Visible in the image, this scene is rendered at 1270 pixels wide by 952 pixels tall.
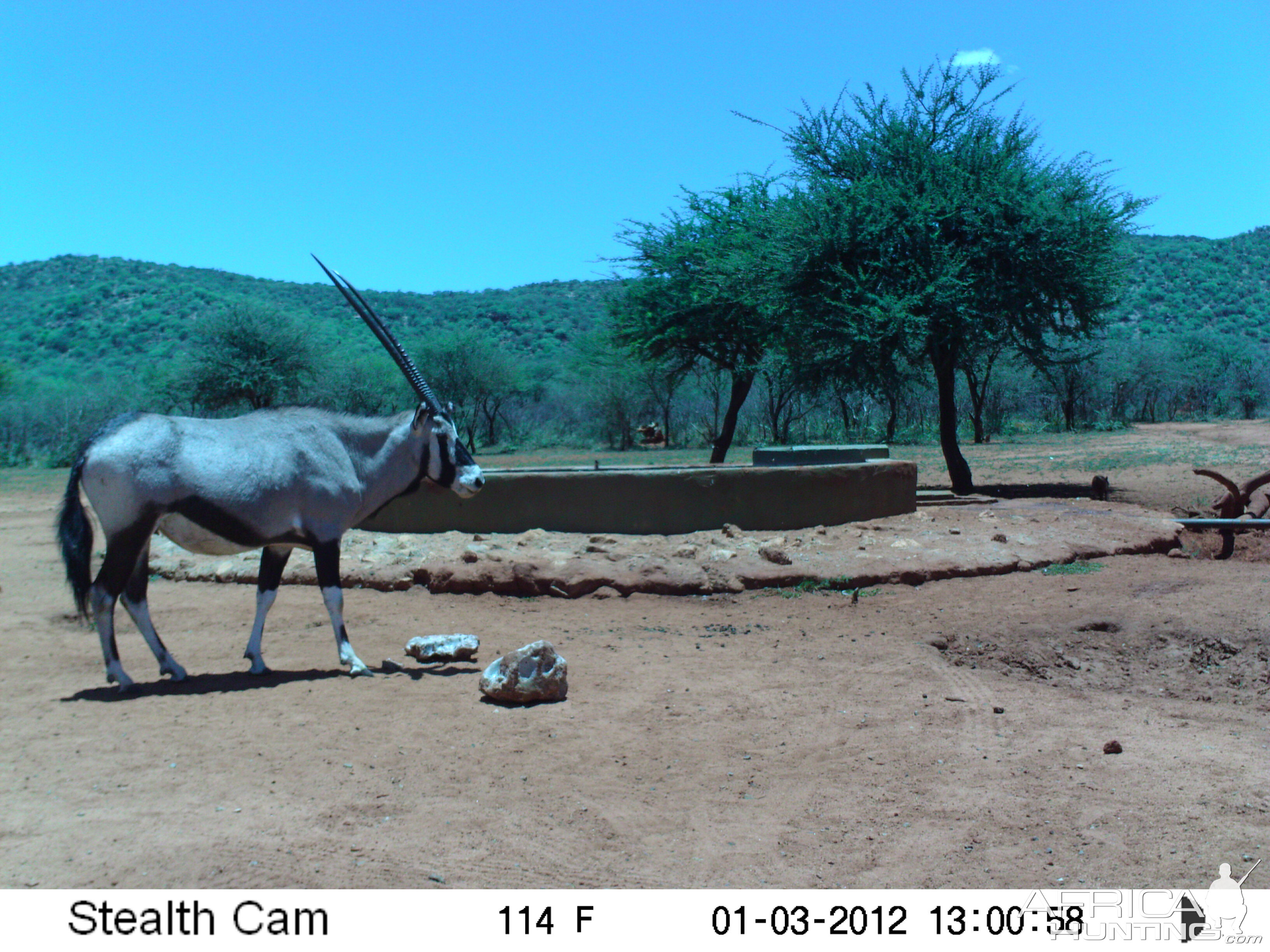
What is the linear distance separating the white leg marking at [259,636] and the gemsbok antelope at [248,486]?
0.03 feet

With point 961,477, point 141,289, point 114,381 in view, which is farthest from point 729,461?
point 141,289

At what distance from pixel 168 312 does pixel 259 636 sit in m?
55.0

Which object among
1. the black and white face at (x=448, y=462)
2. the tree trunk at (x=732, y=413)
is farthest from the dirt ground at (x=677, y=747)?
the tree trunk at (x=732, y=413)

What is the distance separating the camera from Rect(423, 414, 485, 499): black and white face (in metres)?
6.75

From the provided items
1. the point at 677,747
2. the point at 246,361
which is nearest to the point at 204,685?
the point at 677,747

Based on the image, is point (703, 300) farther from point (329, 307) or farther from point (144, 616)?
A: point (329, 307)

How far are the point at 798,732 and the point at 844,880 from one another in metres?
1.72

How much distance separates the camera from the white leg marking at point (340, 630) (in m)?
6.30

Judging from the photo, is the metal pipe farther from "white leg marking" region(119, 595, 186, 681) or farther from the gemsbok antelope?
"white leg marking" region(119, 595, 186, 681)

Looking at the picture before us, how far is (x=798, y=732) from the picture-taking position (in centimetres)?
518

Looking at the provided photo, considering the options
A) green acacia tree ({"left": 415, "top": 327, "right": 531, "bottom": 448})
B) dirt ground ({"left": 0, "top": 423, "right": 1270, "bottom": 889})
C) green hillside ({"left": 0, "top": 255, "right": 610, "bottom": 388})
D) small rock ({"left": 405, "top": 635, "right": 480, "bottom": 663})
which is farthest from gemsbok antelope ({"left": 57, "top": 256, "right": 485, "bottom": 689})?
green hillside ({"left": 0, "top": 255, "right": 610, "bottom": 388})

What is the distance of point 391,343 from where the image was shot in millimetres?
7109

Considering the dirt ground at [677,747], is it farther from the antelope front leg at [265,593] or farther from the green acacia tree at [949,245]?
the green acacia tree at [949,245]
